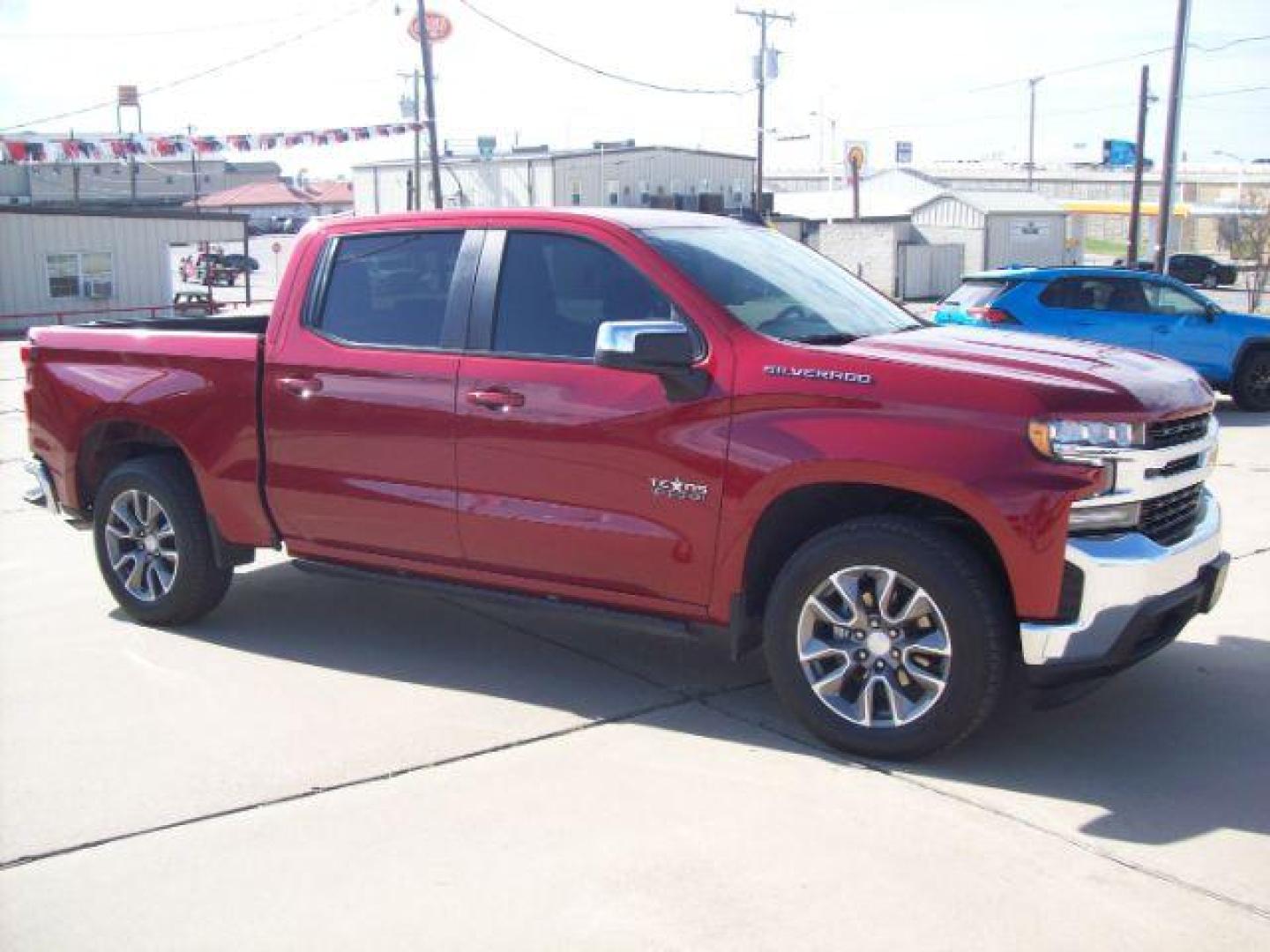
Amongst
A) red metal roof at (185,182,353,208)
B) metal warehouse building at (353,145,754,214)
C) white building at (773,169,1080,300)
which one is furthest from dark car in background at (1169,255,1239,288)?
red metal roof at (185,182,353,208)

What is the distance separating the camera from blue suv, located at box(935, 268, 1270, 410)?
14.6 m

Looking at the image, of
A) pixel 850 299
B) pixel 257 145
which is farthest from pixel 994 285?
pixel 257 145

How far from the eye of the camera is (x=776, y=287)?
17.0 ft

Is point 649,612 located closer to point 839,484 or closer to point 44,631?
point 839,484

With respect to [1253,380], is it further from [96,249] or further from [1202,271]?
[1202,271]

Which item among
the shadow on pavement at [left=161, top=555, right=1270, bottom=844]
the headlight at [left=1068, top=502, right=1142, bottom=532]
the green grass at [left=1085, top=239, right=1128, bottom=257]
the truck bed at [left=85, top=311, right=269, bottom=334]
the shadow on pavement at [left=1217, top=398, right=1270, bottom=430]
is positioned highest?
the truck bed at [left=85, top=311, right=269, bottom=334]

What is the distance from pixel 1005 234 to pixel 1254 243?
908cm

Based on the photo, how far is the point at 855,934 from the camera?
347cm

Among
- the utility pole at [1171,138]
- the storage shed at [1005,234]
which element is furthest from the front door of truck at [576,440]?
the storage shed at [1005,234]

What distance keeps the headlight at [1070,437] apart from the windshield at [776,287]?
0.89m

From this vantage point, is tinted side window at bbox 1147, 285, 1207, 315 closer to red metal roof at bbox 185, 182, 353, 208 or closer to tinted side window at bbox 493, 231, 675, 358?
tinted side window at bbox 493, 231, 675, 358

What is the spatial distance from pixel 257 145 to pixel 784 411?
35.3 m

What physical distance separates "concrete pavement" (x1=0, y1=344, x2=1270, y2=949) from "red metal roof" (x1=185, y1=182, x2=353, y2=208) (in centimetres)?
8616

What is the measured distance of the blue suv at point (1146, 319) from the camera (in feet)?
48.0
